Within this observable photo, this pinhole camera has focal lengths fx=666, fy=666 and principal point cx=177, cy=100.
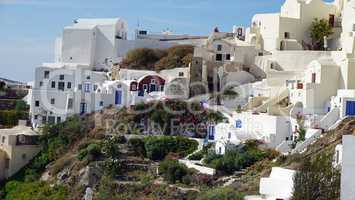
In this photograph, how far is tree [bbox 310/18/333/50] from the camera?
36188 millimetres

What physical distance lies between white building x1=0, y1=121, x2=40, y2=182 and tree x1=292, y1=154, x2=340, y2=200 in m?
20.8

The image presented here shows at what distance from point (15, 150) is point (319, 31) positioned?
1742cm

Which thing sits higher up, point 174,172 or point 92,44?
point 92,44

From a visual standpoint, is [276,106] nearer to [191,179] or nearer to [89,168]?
[191,179]

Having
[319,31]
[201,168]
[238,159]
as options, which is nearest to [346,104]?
[238,159]

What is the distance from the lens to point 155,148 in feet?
96.9

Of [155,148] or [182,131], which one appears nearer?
[155,148]

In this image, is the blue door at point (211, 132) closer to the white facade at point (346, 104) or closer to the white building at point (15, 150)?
the white facade at point (346, 104)

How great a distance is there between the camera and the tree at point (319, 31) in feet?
119

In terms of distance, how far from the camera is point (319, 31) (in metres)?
36.4

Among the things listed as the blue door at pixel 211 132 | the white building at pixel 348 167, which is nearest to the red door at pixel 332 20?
the blue door at pixel 211 132

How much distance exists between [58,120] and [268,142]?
1412cm

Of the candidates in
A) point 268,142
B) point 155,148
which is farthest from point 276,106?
point 155,148

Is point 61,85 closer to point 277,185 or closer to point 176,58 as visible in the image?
point 176,58
